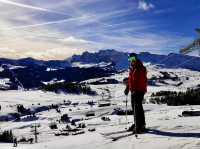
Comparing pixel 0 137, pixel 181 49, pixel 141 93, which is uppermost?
pixel 181 49

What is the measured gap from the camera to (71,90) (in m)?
148

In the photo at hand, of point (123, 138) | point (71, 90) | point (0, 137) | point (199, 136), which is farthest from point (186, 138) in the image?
point (71, 90)

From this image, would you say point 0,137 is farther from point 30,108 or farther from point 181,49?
point 30,108

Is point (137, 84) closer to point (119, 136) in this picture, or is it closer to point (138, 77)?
point (138, 77)

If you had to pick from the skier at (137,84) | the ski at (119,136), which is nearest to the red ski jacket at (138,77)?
the skier at (137,84)

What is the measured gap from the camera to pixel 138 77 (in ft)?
52.1

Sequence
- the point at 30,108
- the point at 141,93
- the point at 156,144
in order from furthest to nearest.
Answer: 1. the point at 30,108
2. the point at 141,93
3. the point at 156,144

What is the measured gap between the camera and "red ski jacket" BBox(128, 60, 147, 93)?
51.8 ft

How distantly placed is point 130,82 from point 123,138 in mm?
2137

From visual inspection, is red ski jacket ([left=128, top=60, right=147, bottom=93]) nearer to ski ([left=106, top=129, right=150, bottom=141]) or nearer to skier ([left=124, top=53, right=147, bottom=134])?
skier ([left=124, top=53, right=147, bottom=134])

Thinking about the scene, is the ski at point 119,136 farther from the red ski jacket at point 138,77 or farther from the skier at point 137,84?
the red ski jacket at point 138,77

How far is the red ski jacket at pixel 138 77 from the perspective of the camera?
1580 centimetres

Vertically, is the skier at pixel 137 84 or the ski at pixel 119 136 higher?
the skier at pixel 137 84

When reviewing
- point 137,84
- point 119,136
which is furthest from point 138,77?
point 119,136
